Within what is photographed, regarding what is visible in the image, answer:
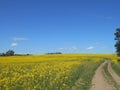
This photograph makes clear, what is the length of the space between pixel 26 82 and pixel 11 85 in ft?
3.52

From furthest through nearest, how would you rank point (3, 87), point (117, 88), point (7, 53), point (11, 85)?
point (7, 53) < point (117, 88) < point (11, 85) < point (3, 87)

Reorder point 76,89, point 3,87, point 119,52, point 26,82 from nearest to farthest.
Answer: point 3,87 → point 26,82 → point 76,89 → point 119,52

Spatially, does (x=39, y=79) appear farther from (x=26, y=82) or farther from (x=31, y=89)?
(x=31, y=89)

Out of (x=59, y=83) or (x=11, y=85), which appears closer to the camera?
(x=11, y=85)

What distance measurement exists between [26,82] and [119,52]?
2491 inches

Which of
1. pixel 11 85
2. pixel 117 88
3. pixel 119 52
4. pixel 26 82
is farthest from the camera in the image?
pixel 119 52

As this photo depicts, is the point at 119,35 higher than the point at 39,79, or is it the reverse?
the point at 119,35

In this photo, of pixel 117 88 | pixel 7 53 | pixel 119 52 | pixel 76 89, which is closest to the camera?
pixel 76 89

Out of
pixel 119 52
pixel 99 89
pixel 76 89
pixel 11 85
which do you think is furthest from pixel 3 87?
pixel 119 52

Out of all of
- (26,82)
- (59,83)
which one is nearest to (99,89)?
(59,83)

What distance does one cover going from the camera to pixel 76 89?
16719mm

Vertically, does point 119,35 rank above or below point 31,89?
above

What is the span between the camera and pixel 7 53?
98.9 meters

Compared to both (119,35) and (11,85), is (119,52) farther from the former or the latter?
(11,85)
